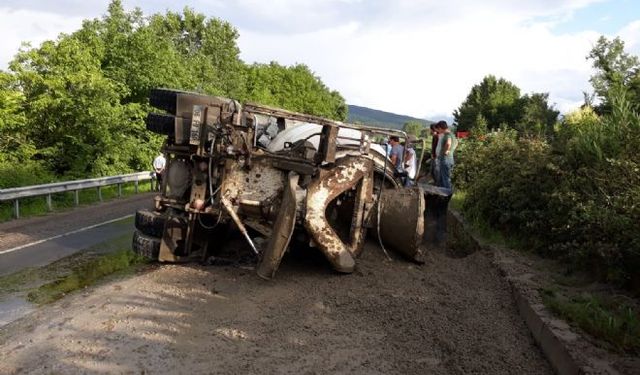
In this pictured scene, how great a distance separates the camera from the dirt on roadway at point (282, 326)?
4.46 metres

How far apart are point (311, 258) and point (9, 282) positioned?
3.79m

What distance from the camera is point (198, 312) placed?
18.3 ft

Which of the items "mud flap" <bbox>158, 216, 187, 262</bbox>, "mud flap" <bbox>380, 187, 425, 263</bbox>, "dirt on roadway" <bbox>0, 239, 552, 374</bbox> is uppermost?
"mud flap" <bbox>380, 187, 425, 263</bbox>

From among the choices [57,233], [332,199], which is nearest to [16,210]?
[57,233]

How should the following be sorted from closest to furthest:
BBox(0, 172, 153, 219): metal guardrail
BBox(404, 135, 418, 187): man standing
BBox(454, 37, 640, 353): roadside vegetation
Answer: BBox(454, 37, 640, 353): roadside vegetation < BBox(404, 135, 418, 187): man standing < BBox(0, 172, 153, 219): metal guardrail

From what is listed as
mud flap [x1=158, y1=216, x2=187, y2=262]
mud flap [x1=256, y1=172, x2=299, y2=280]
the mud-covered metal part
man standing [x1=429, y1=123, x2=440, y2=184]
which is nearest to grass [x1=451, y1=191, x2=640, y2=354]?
the mud-covered metal part

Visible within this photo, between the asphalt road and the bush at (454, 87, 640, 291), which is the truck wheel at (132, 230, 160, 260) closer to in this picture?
the asphalt road

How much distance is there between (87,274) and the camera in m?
7.82

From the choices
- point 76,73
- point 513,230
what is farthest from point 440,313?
point 76,73

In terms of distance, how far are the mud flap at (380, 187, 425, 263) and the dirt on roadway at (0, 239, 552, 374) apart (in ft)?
1.22

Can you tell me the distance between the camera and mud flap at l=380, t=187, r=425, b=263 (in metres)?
7.13

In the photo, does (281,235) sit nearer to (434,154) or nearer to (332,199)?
(332,199)

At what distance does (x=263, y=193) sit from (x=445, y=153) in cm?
439

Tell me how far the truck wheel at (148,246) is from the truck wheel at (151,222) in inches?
2.9
